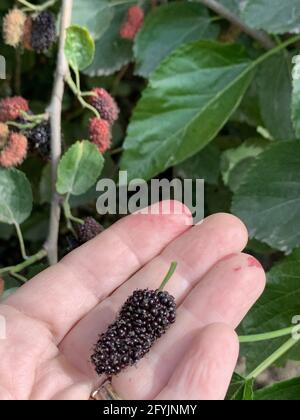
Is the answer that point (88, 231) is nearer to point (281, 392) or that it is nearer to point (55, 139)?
point (55, 139)

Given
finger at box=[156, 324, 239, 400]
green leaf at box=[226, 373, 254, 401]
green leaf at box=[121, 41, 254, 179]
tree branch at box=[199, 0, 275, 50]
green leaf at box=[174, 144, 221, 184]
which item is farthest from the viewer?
green leaf at box=[174, 144, 221, 184]

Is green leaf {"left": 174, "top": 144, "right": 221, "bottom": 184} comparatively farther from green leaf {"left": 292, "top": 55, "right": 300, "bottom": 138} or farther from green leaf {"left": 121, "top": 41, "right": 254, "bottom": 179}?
green leaf {"left": 292, "top": 55, "right": 300, "bottom": 138}

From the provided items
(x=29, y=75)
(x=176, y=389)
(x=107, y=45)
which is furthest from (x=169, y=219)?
(x=29, y=75)

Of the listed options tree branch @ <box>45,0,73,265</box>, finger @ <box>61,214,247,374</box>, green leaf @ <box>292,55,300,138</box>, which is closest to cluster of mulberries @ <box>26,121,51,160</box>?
tree branch @ <box>45,0,73,265</box>

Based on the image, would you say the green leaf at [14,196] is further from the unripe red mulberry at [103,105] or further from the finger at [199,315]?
the finger at [199,315]

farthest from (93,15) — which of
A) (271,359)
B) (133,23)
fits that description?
(271,359)
